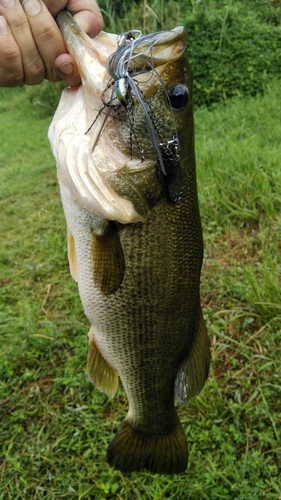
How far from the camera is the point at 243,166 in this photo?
395 centimetres

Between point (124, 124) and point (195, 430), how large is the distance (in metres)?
1.71

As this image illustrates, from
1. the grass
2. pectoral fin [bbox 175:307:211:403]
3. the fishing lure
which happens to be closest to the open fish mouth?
the fishing lure

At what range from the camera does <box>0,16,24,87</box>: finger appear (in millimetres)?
1277

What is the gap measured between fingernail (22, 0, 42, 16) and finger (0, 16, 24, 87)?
0.07m

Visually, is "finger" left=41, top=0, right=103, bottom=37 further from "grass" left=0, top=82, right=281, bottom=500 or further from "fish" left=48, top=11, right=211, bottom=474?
"grass" left=0, top=82, right=281, bottom=500

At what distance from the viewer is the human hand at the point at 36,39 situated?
4.14 feet

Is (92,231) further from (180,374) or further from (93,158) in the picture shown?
(180,374)

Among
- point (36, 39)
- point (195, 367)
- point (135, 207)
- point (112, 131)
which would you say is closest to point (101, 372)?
point (195, 367)

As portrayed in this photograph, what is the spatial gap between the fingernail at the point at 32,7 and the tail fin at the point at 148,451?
147cm

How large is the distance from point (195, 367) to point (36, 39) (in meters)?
1.18

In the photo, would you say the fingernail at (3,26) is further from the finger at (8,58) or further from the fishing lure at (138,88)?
the fishing lure at (138,88)

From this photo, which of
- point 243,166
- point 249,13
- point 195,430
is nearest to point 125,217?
point 195,430

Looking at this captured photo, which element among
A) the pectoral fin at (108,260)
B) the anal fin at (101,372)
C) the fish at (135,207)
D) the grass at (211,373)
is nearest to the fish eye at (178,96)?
the fish at (135,207)

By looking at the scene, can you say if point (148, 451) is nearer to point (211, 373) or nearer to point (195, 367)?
point (195, 367)
